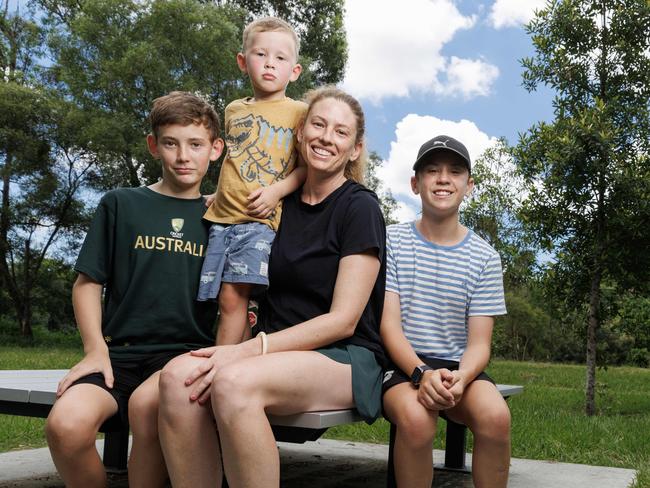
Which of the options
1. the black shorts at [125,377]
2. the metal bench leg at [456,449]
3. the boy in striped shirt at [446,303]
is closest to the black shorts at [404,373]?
the boy in striped shirt at [446,303]

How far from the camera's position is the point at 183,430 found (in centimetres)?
235

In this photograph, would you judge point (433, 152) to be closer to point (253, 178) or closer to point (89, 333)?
point (253, 178)

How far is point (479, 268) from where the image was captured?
124 inches

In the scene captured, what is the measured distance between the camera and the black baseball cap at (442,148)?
10.1 ft

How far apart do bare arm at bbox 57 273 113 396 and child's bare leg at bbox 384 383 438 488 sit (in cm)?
110

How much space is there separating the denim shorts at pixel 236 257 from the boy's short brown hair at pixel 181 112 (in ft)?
1.55

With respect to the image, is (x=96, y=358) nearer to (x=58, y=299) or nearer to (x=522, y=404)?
(x=522, y=404)

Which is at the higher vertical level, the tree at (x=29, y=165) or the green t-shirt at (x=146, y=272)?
the tree at (x=29, y=165)

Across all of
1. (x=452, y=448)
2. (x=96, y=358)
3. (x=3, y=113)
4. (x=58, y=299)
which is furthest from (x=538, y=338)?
(x=96, y=358)

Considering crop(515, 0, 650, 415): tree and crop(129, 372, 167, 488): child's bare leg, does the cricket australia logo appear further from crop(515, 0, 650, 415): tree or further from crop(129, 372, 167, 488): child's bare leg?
crop(515, 0, 650, 415): tree

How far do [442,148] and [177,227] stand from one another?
116 cm

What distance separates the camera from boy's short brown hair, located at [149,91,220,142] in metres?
3.15

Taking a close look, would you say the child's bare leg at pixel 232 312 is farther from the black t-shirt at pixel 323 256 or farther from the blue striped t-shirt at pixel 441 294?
the blue striped t-shirt at pixel 441 294

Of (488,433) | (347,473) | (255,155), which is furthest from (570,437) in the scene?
(255,155)
